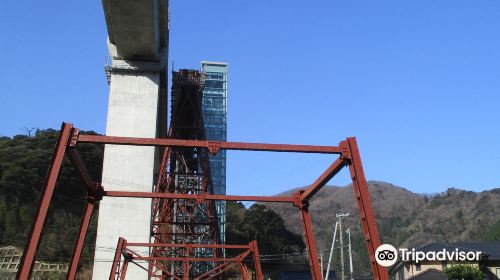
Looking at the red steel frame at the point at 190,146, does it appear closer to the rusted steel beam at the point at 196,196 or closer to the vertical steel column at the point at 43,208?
the vertical steel column at the point at 43,208

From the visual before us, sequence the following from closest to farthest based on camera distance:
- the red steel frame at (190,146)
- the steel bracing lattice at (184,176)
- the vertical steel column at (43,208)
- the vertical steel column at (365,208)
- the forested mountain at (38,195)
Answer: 1. the vertical steel column at (43,208)
2. the red steel frame at (190,146)
3. the vertical steel column at (365,208)
4. the steel bracing lattice at (184,176)
5. the forested mountain at (38,195)

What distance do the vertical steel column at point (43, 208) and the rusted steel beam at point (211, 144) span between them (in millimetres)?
319

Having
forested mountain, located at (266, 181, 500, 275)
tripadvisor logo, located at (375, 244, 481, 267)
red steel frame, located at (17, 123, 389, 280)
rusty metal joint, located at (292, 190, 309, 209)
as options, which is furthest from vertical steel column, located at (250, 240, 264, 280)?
forested mountain, located at (266, 181, 500, 275)

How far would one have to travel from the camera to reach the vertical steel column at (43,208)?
8445 mm

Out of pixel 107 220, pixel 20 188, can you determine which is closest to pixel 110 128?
pixel 107 220

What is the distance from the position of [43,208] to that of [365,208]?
5.89 meters

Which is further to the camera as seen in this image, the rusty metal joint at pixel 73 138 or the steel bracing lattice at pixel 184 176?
the steel bracing lattice at pixel 184 176

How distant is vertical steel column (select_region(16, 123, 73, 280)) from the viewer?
8.45 metres

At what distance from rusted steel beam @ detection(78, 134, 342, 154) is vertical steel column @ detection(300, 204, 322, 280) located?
15.3 ft

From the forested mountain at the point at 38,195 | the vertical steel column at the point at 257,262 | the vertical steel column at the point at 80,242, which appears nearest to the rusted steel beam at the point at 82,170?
the vertical steel column at the point at 80,242

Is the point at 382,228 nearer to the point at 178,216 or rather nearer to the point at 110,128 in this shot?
the point at 178,216

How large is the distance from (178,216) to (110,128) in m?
10.8

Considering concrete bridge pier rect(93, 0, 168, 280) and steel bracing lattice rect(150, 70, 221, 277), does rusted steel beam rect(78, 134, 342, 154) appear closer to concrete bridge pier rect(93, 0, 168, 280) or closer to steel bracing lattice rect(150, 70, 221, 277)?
concrete bridge pier rect(93, 0, 168, 280)

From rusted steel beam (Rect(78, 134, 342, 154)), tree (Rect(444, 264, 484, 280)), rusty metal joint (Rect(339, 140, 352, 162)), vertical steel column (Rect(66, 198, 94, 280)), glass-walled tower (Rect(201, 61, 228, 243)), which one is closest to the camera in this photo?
rusted steel beam (Rect(78, 134, 342, 154))
